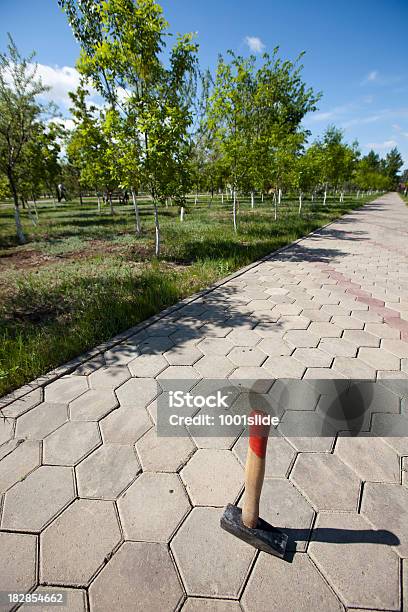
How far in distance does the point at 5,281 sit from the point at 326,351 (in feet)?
23.3

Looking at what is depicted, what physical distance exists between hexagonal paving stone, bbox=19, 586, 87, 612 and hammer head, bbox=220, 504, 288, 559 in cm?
78

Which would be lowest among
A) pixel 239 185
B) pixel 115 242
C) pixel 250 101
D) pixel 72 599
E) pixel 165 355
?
pixel 72 599

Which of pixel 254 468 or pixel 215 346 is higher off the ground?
pixel 254 468

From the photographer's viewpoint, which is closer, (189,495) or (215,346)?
(189,495)

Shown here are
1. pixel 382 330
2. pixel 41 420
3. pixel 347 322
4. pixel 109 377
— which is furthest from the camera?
pixel 347 322

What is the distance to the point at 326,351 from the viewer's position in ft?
11.3

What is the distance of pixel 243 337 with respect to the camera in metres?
3.83

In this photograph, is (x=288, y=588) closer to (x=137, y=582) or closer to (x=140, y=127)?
(x=137, y=582)

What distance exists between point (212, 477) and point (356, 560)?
3.00ft

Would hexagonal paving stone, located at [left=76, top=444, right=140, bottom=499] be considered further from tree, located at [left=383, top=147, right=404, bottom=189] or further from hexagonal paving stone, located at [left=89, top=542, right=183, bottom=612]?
tree, located at [left=383, top=147, right=404, bottom=189]

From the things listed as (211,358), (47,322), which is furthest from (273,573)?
(47,322)

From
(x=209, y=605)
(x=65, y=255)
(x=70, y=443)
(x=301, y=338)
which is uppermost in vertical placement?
(x=65, y=255)

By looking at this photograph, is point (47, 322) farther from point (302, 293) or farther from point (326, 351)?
point (302, 293)

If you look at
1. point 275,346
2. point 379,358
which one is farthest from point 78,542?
point 379,358
